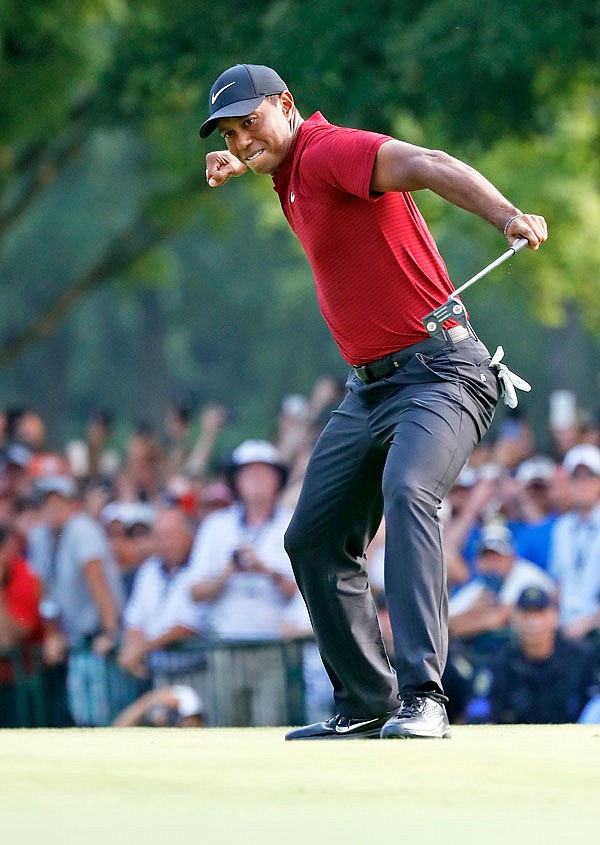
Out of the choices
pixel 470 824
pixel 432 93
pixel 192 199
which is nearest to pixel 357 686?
pixel 470 824

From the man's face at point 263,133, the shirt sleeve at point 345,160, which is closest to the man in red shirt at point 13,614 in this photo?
the man's face at point 263,133

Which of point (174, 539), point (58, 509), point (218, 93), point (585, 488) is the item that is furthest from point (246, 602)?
point (218, 93)

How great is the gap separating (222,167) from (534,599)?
3862 millimetres

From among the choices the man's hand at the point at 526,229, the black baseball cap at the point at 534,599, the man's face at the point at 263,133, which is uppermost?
the man's face at the point at 263,133

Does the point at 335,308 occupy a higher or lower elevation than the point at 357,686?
higher

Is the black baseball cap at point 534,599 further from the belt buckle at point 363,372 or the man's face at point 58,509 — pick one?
the man's face at point 58,509

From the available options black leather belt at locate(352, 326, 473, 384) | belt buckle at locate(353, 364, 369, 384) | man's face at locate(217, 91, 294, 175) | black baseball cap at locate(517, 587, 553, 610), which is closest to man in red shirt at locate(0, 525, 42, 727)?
black baseball cap at locate(517, 587, 553, 610)

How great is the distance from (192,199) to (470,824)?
1414 cm

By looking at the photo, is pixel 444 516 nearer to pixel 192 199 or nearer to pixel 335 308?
pixel 335 308

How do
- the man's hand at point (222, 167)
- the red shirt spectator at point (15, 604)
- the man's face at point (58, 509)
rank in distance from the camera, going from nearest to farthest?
the man's hand at point (222, 167)
the red shirt spectator at point (15, 604)
the man's face at point (58, 509)

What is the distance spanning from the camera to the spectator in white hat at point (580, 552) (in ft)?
31.4

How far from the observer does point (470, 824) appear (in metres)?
3.62

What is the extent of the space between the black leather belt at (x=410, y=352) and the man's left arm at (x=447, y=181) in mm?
482

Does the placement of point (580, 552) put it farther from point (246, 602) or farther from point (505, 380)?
point (505, 380)
